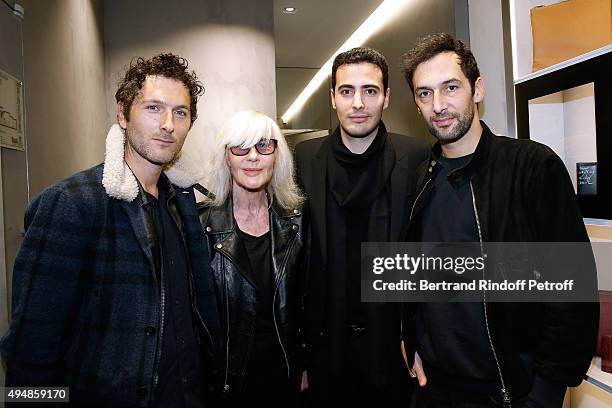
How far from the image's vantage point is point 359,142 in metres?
2.03

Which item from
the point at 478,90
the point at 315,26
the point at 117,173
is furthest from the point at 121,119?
the point at 315,26

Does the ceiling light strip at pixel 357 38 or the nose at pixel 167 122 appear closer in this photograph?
the nose at pixel 167 122

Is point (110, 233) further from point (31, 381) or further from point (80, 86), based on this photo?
point (80, 86)

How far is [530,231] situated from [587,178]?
1.54 ft

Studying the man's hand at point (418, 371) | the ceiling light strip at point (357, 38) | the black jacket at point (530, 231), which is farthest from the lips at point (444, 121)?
the ceiling light strip at point (357, 38)

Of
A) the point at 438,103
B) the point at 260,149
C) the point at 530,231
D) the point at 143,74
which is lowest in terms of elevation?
the point at 530,231

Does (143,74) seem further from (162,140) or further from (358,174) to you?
(358,174)

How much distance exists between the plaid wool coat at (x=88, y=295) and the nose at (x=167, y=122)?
166 millimetres

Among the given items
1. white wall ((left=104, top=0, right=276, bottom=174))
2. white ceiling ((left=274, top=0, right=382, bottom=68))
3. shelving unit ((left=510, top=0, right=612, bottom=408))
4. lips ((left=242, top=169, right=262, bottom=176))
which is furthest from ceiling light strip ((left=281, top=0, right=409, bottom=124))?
lips ((left=242, top=169, right=262, bottom=176))

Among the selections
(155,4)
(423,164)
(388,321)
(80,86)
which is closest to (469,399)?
(388,321)

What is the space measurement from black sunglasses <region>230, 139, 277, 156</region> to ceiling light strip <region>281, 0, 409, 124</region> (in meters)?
3.38

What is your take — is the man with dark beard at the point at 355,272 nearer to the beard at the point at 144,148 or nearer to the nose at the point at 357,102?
the nose at the point at 357,102

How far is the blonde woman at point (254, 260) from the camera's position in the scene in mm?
1690

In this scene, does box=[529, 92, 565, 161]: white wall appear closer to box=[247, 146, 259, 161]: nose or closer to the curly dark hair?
box=[247, 146, 259, 161]: nose
